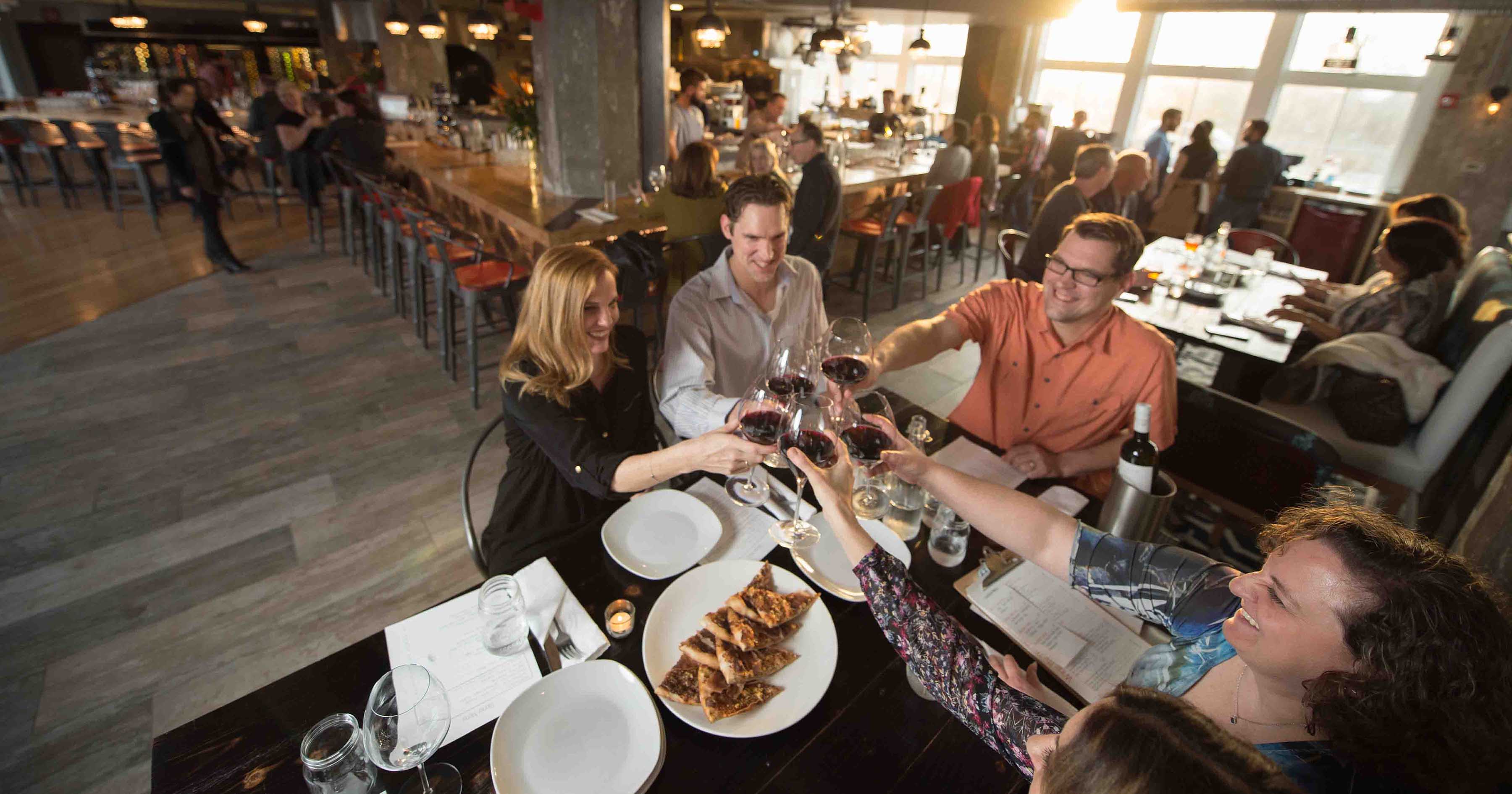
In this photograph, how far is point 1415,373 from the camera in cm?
290

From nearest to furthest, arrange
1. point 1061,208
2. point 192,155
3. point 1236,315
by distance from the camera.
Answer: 1. point 1236,315
2. point 1061,208
3. point 192,155

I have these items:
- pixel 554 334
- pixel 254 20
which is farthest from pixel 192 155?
pixel 254 20

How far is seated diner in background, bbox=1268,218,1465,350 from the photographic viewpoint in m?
3.18

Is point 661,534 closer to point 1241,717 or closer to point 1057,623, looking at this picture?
point 1057,623

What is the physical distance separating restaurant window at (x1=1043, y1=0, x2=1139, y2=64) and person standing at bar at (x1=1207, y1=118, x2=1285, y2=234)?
3934mm

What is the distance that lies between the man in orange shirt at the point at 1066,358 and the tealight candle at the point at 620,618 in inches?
37.6

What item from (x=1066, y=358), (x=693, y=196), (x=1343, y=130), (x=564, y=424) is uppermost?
(x=1343, y=130)

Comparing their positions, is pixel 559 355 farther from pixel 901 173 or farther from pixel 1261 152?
pixel 1261 152

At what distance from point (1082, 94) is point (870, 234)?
884 centimetres

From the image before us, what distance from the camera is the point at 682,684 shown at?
117 centimetres

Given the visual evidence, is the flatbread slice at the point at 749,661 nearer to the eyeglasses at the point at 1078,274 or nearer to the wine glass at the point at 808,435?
the wine glass at the point at 808,435

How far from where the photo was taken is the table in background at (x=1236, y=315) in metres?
3.24

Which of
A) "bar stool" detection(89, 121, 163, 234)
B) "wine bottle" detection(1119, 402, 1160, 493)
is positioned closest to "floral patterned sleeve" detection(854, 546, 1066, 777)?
"wine bottle" detection(1119, 402, 1160, 493)

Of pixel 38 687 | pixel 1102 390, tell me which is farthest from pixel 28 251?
pixel 1102 390
